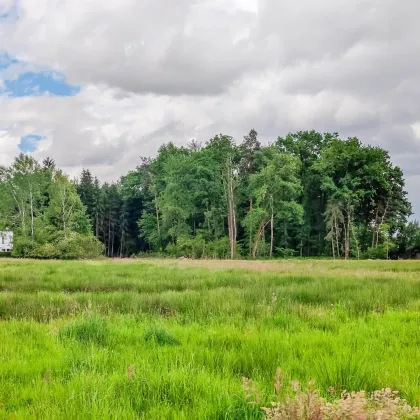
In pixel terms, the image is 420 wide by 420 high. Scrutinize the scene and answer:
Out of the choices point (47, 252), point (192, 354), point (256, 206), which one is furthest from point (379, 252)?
point (192, 354)

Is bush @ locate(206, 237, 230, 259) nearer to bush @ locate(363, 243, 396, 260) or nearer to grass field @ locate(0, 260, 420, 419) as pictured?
bush @ locate(363, 243, 396, 260)

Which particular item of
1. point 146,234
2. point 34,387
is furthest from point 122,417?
point 146,234

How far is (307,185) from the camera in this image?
68.4 m

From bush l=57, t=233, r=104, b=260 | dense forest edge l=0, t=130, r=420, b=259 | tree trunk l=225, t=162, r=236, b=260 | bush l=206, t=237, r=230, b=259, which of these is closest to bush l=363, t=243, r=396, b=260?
dense forest edge l=0, t=130, r=420, b=259

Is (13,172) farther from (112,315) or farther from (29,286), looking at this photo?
(112,315)

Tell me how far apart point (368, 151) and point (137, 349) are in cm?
6611

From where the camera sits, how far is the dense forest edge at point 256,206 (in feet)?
194

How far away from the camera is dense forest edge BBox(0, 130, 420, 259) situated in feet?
194

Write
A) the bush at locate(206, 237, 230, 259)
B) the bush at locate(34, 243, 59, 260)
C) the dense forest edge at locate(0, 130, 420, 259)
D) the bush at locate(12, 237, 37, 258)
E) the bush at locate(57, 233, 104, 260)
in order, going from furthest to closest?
the bush at locate(206, 237, 230, 259), the dense forest edge at locate(0, 130, 420, 259), the bush at locate(12, 237, 37, 258), the bush at locate(57, 233, 104, 260), the bush at locate(34, 243, 59, 260)

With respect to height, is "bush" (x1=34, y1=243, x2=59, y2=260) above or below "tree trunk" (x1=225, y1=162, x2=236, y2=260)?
below

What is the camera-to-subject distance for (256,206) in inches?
2554

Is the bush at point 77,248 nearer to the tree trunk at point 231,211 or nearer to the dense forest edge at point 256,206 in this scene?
the dense forest edge at point 256,206

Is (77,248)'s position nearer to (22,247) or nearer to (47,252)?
(47,252)

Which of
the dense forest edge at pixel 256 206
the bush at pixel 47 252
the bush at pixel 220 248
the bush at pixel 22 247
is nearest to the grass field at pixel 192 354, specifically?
the bush at pixel 47 252
